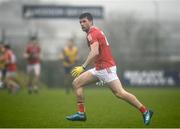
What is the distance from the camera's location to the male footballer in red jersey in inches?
434

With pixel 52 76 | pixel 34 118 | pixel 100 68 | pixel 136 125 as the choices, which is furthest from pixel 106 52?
pixel 52 76

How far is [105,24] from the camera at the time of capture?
A: 1130 inches

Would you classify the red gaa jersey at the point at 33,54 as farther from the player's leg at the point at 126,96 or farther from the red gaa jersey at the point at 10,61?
the player's leg at the point at 126,96

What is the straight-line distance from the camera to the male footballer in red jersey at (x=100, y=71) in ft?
36.2

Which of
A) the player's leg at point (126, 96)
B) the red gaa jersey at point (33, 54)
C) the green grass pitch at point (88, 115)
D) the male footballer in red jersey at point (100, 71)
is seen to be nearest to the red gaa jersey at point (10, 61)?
the red gaa jersey at point (33, 54)

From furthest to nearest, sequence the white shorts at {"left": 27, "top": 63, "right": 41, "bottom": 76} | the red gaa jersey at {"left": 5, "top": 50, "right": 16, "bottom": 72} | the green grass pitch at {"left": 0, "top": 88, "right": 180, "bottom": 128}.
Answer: the red gaa jersey at {"left": 5, "top": 50, "right": 16, "bottom": 72}, the white shorts at {"left": 27, "top": 63, "right": 41, "bottom": 76}, the green grass pitch at {"left": 0, "top": 88, "right": 180, "bottom": 128}

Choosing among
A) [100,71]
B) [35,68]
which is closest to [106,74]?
[100,71]

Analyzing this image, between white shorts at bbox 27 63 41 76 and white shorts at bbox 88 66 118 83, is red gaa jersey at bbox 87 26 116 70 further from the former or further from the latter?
white shorts at bbox 27 63 41 76

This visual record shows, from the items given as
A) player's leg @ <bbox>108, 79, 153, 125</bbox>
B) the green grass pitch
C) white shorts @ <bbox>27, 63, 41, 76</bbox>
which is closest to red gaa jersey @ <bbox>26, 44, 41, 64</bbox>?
white shorts @ <bbox>27, 63, 41, 76</bbox>

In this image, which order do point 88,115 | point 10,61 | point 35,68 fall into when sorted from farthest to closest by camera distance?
point 10,61
point 35,68
point 88,115

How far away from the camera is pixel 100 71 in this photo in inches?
444

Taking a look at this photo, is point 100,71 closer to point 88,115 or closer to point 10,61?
point 88,115

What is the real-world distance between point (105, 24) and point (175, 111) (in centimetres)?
1501

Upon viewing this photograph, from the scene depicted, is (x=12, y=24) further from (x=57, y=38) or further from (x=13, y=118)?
(x=13, y=118)
